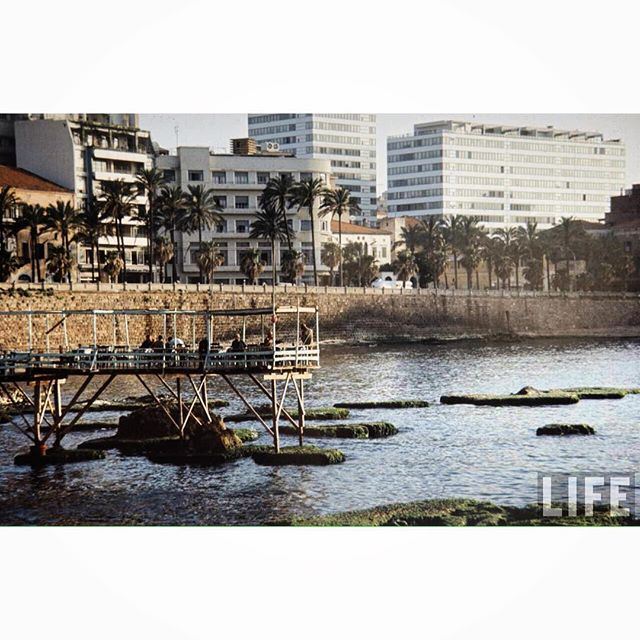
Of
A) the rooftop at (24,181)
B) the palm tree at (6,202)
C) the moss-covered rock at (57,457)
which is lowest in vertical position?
the moss-covered rock at (57,457)

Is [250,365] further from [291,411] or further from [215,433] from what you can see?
[291,411]

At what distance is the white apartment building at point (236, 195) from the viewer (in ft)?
95.1

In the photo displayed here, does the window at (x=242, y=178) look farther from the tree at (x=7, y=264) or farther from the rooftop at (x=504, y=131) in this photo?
the tree at (x=7, y=264)

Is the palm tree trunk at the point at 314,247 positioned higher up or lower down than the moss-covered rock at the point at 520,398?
higher up

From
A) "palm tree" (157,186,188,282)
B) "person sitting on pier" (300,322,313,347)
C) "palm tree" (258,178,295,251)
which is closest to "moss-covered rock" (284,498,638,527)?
"person sitting on pier" (300,322,313,347)

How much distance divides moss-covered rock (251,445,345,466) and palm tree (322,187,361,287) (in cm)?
656

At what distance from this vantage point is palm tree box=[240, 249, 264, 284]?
105ft

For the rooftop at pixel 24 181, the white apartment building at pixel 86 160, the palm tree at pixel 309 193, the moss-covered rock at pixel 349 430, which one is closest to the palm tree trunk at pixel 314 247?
the palm tree at pixel 309 193

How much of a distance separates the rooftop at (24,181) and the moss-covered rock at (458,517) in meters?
17.6

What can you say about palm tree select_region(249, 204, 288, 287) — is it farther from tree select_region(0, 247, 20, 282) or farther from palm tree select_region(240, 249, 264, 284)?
tree select_region(0, 247, 20, 282)

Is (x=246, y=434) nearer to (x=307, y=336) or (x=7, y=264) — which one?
(x=307, y=336)

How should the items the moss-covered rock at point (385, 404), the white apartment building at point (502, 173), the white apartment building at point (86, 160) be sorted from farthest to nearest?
the moss-covered rock at point (385, 404) < the white apartment building at point (86, 160) < the white apartment building at point (502, 173)

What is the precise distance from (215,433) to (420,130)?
8141 mm

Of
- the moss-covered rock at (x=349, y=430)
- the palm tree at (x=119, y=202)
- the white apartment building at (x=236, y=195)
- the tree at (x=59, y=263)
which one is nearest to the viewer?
the white apartment building at (x=236, y=195)
